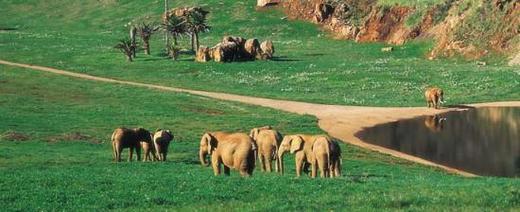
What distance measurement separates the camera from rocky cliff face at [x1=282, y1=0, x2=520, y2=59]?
9038cm

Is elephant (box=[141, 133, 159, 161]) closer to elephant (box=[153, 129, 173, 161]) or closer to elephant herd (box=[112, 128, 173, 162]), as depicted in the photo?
elephant herd (box=[112, 128, 173, 162])

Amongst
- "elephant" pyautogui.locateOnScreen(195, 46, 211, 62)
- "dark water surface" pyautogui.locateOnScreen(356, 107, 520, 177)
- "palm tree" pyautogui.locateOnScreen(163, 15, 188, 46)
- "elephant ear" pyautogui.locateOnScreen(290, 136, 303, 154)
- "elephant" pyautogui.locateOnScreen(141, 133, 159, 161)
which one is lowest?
"dark water surface" pyautogui.locateOnScreen(356, 107, 520, 177)

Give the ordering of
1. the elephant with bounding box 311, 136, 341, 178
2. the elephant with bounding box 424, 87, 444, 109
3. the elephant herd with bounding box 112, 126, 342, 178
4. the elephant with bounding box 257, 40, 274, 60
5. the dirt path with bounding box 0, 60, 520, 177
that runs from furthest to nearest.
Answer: the elephant with bounding box 257, 40, 274, 60
the elephant with bounding box 424, 87, 444, 109
the dirt path with bounding box 0, 60, 520, 177
the elephant with bounding box 311, 136, 341, 178
the elephant herd with bounding box 112, 126, 342, 178

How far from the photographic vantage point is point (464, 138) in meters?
49.2

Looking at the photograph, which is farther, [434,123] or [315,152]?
[434,123]

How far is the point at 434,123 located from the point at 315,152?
2721 cm

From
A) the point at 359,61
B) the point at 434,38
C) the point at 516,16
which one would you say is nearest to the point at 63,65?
the point at 359,61

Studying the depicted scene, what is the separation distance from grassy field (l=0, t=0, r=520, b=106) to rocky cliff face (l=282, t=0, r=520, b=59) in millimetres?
2240

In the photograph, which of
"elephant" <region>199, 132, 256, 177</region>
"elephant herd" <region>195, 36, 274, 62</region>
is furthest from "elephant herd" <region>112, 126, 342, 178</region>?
"elephant herd" <region>195, 36, 274, 62</region>

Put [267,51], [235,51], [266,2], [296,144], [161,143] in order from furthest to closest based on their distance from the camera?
[266,2], [267,51], [235,51], [161,143], [296,144]

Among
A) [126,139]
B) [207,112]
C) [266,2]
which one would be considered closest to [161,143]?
[126,139]

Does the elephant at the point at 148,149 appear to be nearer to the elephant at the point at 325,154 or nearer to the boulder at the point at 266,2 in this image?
the elephant at the point at 325,154

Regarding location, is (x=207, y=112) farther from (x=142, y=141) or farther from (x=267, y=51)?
(x=267, y=51)

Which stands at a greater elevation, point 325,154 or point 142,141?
point 325,154
